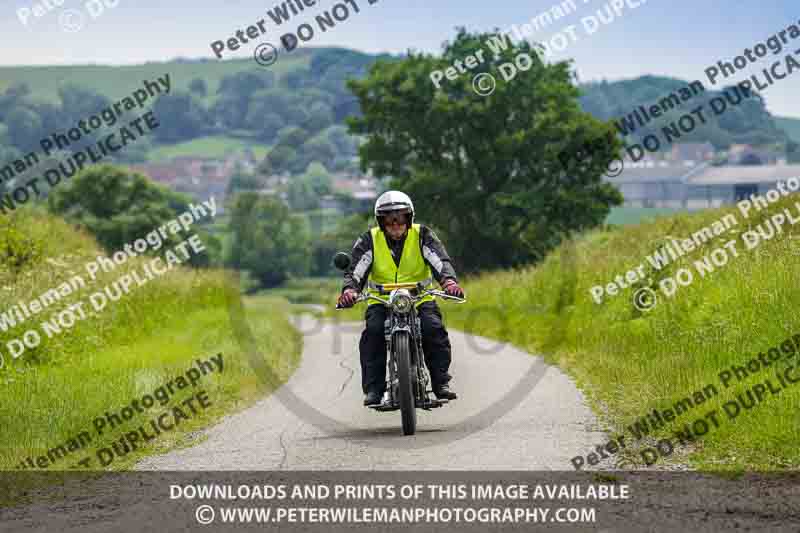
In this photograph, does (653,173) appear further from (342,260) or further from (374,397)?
(342,260)

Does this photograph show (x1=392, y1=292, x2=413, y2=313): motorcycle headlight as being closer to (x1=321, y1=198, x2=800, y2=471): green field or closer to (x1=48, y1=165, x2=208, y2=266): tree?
(x1=321, y1=198, x2=800, y2=471): green field

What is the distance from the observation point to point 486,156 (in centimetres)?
5378

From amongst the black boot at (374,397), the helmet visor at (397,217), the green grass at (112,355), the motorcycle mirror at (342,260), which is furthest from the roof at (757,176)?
the motorcycle mirror at (342,260)

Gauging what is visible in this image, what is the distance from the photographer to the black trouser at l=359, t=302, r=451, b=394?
9984mm

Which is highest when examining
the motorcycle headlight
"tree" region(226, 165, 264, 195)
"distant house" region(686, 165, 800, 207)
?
"tree" region(226, 165, 264, 195)

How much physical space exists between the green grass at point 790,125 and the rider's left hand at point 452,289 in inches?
6124

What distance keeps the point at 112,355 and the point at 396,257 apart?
672cm

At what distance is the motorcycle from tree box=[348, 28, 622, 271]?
41.8 metres

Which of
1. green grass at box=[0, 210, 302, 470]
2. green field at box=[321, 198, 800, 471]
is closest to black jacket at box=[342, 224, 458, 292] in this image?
green field at box=[321, 198, 800, 471]

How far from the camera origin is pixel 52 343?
50.2ft

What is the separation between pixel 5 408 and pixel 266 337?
9553 millimetres

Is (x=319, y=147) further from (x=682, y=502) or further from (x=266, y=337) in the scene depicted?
(x=682, y=502)

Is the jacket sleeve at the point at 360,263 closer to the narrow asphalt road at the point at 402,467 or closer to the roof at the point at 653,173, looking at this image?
the narrow asphalt road at the point at 402,467

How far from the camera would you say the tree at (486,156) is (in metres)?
52.2
